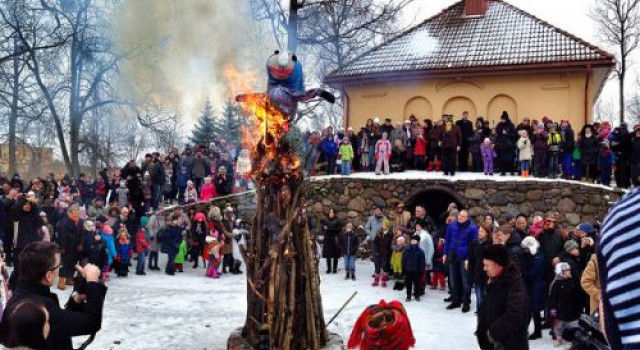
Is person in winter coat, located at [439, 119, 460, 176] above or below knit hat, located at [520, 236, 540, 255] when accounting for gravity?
above

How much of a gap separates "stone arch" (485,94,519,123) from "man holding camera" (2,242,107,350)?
1873 centimetres

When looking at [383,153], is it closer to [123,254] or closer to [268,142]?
[123,254]

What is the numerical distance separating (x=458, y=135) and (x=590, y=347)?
43.5 feet

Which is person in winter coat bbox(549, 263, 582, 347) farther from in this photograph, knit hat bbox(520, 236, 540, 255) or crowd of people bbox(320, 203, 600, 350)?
knit hat bbox(520, 236, 540, 255)

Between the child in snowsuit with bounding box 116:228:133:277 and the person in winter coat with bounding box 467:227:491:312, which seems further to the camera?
the child in snowsuit with bounding box 116:228:133:277

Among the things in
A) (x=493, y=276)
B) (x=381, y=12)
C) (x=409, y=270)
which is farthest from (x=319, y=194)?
(x=493, y=276)

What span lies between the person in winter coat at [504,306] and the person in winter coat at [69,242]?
9.20m

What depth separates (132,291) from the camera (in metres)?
12.1

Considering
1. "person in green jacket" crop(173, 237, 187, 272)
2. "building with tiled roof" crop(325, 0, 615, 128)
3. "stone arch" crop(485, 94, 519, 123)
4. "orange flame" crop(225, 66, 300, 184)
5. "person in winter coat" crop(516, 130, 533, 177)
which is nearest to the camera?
"orange flame" crop(225, 66, 300, 184)

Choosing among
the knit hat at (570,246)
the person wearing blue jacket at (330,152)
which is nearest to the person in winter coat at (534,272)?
the knit hat at (570,246)

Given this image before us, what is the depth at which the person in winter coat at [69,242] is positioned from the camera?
1166 centimetres

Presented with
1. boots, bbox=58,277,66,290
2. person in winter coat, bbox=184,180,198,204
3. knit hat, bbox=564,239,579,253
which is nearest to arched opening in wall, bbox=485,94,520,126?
person in winter coat, bbox=184,180,198,204

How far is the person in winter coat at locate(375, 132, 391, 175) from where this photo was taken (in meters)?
17.4

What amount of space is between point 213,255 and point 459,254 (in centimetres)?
631
